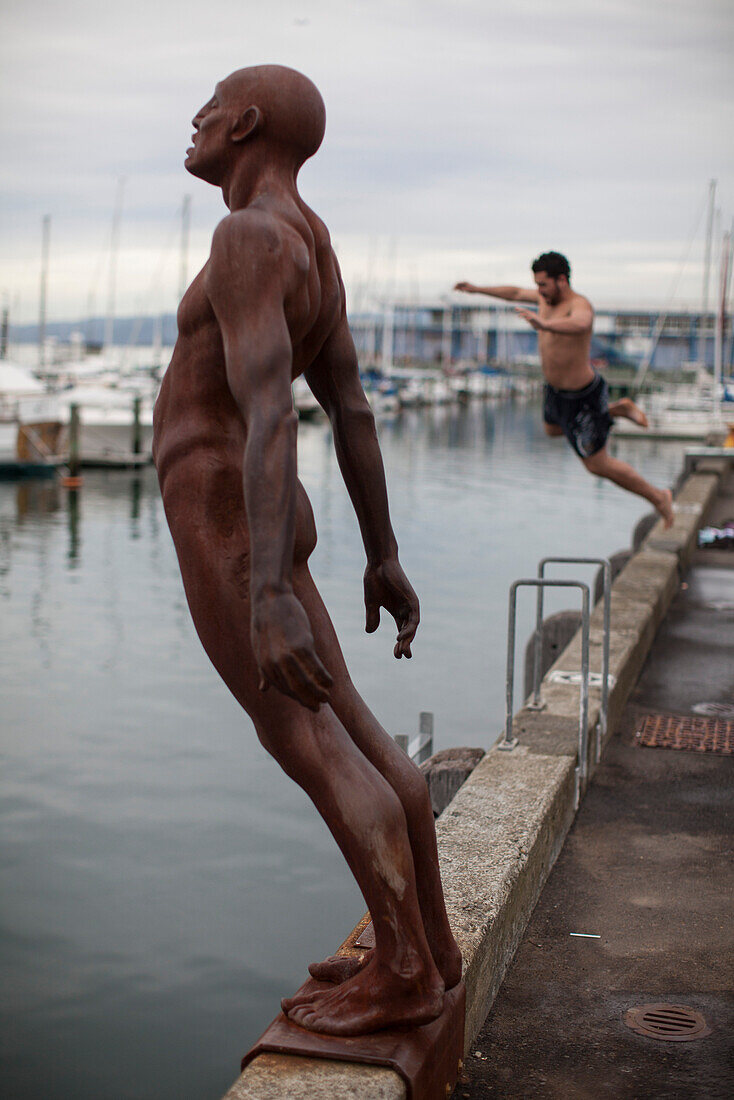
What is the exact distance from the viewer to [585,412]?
9.59 m

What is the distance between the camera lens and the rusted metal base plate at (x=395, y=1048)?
2.96m

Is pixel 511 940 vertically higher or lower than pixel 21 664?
higher

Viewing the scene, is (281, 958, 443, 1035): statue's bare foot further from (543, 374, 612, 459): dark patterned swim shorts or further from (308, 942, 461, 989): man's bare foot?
(543, 374, 612, 459): dark patterned swim shorts

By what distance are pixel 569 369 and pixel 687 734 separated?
313 cm

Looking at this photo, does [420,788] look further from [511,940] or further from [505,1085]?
[511,940]

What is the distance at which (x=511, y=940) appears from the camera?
173 inches

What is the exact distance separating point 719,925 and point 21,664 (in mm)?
12806

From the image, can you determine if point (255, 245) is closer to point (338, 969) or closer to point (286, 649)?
point (286, 649)

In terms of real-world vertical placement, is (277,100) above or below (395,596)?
above

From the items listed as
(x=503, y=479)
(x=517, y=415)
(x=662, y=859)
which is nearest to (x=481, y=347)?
(x=517, y=415)

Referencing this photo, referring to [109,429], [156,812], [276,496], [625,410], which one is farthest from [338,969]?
[109,429]

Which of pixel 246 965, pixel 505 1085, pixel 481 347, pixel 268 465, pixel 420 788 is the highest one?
pixel 481 347

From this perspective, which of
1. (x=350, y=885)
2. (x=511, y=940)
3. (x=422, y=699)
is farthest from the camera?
(x=422, y=699)

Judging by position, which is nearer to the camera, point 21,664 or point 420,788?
point 420,788
